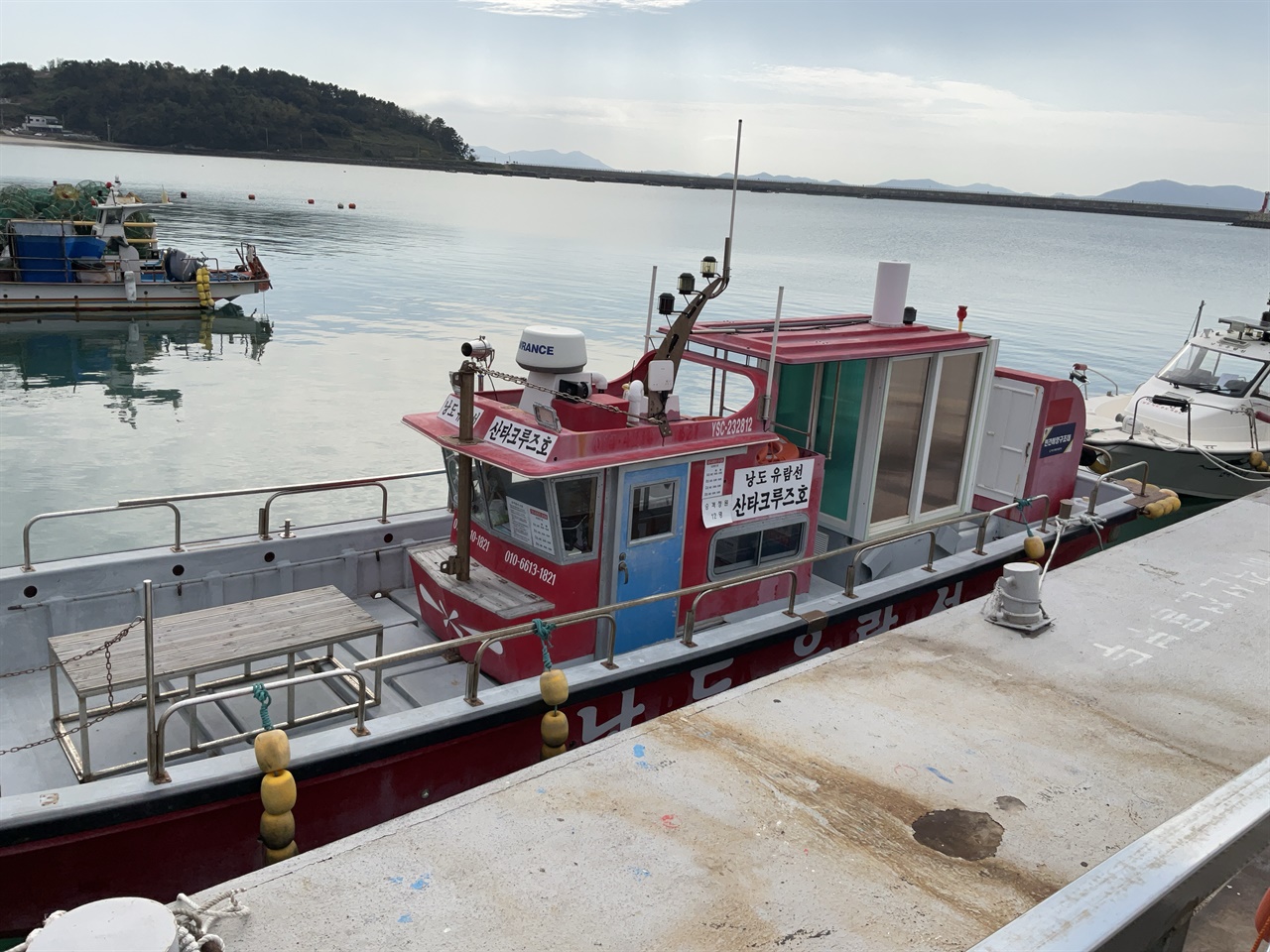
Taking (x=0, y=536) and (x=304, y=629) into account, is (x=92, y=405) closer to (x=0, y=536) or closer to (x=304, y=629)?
(x=0, y=536)

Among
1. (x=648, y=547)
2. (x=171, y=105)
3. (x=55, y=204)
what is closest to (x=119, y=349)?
(x=55, y=204)

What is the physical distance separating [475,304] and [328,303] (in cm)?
569

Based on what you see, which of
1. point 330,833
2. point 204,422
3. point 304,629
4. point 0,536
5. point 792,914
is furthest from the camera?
point 204,422

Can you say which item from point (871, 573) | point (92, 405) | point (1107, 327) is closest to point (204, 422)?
point (92, 405)

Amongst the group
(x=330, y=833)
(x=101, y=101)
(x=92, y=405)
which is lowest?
(x=92, y=405)

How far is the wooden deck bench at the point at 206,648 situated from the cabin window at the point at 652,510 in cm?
200

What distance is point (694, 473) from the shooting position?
750 cm

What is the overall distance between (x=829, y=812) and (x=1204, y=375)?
16.5 metres

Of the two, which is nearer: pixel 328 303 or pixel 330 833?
pixel 330 833

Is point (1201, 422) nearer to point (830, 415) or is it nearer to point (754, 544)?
point (830, 415)

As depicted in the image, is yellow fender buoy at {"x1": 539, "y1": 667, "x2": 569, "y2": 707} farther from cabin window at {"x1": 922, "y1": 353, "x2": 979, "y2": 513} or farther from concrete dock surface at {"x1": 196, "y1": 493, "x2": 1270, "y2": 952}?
Answer: cabin window at {"x1": 922, "y1": 353, "x2": 979, "y2": 513}

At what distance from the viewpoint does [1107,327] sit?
45.2m

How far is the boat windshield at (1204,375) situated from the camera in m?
17.9

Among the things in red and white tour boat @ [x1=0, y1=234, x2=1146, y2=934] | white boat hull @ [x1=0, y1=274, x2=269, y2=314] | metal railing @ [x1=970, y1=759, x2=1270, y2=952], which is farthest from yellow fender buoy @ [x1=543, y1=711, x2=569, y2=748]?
white boat hull @ [x1=0, y1=274, x2=269, y2=314]
